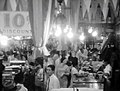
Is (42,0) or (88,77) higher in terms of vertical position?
(42,0)

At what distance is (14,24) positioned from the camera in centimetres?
623

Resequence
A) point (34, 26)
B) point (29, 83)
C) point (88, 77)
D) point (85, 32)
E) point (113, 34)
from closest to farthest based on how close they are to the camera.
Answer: point (34, 26) < point (29, 83) < point (88, 77) < point (113, 34) < point (85, 32)

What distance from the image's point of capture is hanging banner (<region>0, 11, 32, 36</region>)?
619 centimetres

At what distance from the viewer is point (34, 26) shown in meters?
5.87

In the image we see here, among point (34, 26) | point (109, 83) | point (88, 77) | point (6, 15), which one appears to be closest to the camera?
point (109, 83)

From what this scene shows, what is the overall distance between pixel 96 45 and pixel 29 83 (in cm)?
1621

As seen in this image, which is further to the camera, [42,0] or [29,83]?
[29,83]

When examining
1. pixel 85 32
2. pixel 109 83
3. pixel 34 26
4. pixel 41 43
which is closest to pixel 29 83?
pixel 41 43

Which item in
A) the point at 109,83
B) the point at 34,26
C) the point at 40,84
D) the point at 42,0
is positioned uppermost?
the point at 42,0

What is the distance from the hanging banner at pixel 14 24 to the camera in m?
6.19

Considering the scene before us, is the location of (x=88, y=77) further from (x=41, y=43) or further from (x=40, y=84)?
(x=41, y=43)

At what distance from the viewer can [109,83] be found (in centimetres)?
184

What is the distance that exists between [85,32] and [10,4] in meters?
15.2

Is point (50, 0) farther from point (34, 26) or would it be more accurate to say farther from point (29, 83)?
point (29, 83)
